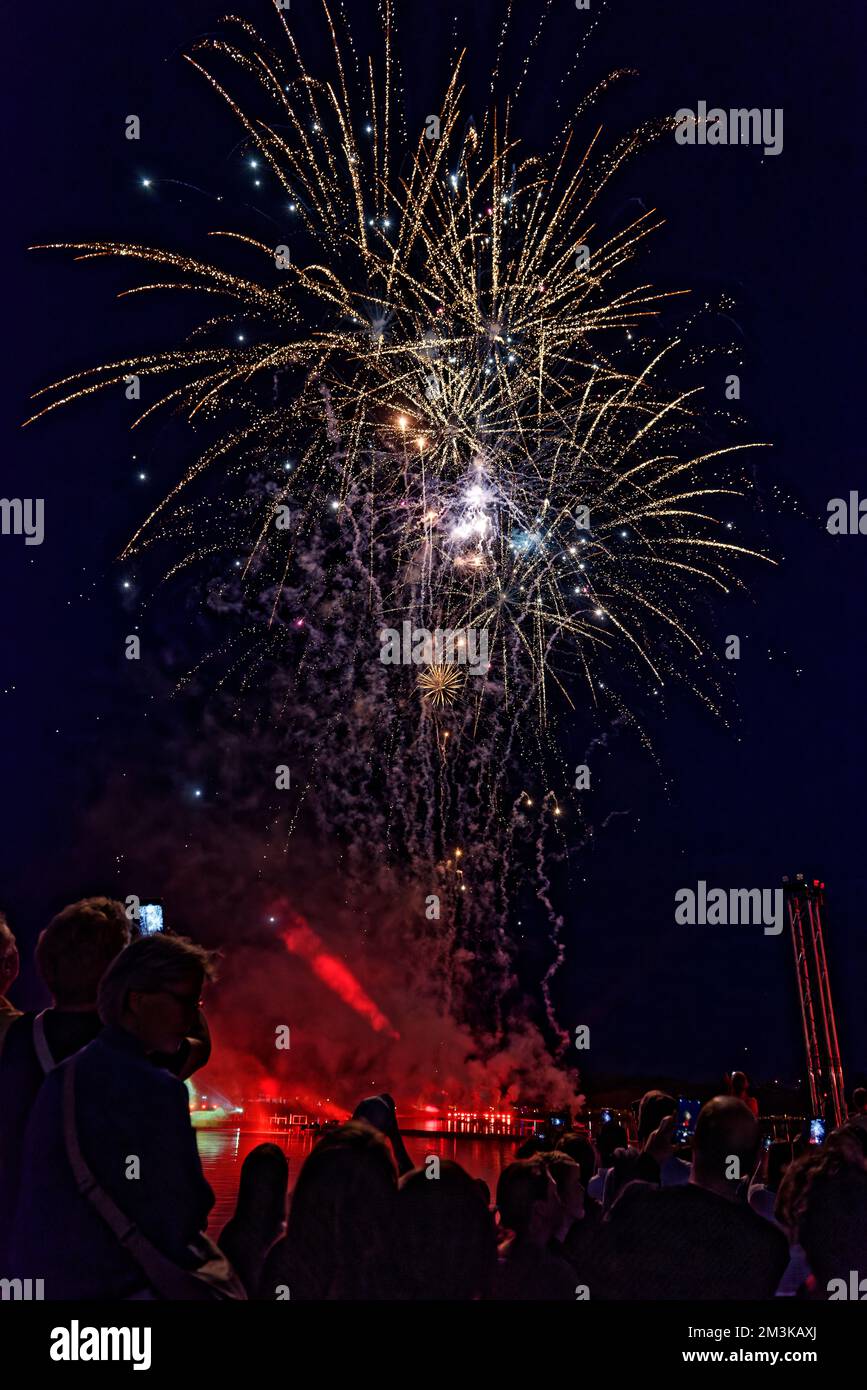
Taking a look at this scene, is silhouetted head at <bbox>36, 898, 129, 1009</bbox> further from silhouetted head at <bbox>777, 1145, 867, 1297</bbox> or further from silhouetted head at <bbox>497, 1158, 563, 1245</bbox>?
silhouetted head at <bbox>777, 1145, 867, 1297</bbox>

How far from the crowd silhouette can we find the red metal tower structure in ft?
52.0

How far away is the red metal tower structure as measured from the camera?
20.5m

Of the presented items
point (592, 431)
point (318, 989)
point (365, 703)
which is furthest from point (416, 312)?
point (318, 989)

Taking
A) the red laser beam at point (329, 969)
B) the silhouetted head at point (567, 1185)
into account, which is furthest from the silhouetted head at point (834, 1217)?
the red laser beam at point (329, 969)

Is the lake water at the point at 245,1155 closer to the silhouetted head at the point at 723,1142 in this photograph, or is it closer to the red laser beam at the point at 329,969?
the silhouetted head at the point at 723,1142

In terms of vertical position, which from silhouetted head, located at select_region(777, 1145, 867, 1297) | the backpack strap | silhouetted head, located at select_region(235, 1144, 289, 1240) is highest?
the backpack strap

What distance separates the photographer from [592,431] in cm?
1484

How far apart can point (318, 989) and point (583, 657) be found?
86.3 ft

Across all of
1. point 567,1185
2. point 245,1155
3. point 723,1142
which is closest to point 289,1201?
point 567,1185

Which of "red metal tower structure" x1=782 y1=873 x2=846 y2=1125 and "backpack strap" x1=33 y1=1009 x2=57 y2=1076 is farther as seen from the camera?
"red metal tower structure" x1=782 y1=873 x2=846 y2=1125

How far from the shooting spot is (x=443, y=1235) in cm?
442

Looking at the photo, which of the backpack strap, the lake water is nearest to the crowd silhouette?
the backpack strap

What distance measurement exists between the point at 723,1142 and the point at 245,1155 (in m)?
10.6
